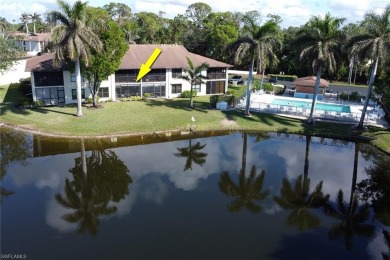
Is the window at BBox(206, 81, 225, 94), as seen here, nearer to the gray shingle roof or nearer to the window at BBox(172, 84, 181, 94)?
the gray shingle roof

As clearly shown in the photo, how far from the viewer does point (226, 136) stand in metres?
35.6

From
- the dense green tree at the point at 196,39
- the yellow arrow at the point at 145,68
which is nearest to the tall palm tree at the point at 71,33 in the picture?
the yellow arrow at the point at 145,68

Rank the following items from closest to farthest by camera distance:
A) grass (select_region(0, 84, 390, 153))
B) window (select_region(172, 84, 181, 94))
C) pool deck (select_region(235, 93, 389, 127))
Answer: grass (select_region(0, 84, 390, 153))
pool deck (select_region(235, 93, 389, 127))
window (select_region(172, 84, 181, 94))

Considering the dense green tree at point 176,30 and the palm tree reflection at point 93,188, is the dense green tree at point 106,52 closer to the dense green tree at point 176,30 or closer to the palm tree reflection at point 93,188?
the palm tree reflection at point 93,188

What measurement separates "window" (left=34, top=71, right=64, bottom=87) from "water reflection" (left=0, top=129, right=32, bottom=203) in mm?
9805

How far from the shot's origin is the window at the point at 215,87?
175ft

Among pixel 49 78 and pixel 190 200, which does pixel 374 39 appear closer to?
pixel 190 200

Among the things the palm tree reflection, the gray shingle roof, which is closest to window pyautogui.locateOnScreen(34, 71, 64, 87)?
the gray shingle roof

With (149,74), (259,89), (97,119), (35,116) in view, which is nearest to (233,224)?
(97,119)

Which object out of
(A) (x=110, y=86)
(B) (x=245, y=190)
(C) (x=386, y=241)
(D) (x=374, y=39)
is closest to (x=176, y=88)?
(A) (x=110, y=86)

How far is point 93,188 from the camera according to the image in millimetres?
22344

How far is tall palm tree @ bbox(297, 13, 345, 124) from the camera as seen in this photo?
3403cm

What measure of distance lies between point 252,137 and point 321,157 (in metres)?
7.82

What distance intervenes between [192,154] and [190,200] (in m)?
9.07
